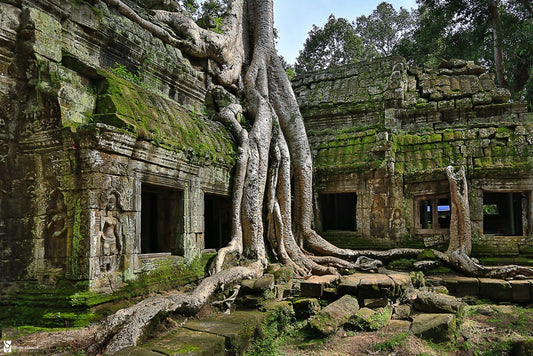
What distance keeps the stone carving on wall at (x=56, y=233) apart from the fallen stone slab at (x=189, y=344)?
1736mm

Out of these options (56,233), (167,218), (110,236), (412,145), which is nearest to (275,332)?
(110,236)

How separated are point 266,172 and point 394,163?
336cm

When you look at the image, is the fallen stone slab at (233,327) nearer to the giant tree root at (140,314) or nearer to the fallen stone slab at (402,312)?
the giant tree root at (140,314)

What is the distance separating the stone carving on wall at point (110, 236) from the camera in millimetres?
4391

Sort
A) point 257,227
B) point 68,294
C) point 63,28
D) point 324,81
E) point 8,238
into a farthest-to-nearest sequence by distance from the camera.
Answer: point 324,81 < point 257,227 < point 63,28 < point 8,238 < point 68,294

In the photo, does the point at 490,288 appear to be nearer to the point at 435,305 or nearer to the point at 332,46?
the point at 435,305

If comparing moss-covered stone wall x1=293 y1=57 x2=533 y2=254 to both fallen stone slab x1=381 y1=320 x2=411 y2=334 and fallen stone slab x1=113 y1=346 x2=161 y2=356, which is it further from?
fallen stone slab x1=113 y1=346 x2=161 y2=356

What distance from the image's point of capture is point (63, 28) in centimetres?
502

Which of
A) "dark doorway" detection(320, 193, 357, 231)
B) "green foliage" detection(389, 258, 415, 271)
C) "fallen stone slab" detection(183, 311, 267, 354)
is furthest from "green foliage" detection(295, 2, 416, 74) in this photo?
Result: "fallen stone slab" detection(183, 311, 267, 354)

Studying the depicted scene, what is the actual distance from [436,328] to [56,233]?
442cm

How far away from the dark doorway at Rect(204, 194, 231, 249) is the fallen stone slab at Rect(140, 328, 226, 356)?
14.0 feet

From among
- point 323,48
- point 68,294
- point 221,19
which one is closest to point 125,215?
point 68,294

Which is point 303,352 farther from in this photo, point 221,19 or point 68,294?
point 221,19

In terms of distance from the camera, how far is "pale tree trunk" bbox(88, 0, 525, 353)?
708 centimetres
